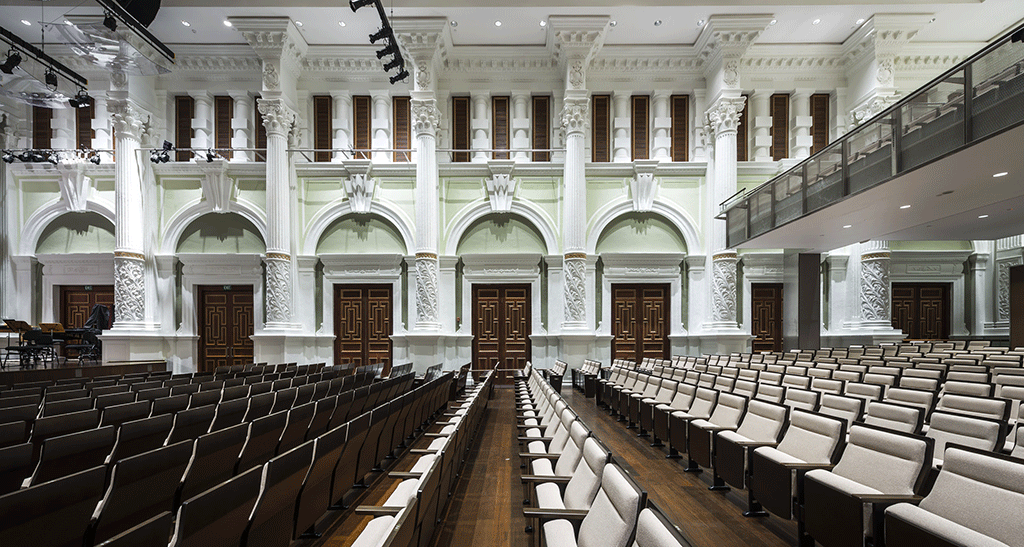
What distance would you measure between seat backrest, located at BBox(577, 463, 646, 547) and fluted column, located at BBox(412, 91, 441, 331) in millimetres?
10011

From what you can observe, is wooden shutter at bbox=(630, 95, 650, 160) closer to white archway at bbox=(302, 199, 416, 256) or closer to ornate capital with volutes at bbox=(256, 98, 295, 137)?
white archway at bbox=(302, 199, 416, 256)

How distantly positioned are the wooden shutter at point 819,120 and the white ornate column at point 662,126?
3.69 metres

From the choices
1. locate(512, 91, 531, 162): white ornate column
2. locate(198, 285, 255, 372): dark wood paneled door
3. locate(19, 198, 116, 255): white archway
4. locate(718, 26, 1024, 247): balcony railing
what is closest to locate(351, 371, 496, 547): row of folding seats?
locate(718, 26, 1024, 247): balcony railing

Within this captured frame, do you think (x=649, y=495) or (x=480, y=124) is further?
(x=480, y=124)

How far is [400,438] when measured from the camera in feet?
15.7

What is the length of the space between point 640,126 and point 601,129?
1.03 meters

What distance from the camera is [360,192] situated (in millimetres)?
12531

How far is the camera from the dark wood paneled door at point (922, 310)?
12922 millimetres

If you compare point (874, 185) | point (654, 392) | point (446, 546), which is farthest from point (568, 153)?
point (446, 546)

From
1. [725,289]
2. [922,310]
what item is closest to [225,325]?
[725,289]

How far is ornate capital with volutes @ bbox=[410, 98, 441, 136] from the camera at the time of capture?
1175 cm

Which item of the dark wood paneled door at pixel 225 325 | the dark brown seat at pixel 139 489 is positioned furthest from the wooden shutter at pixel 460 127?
the dark brown seat at pixel 139 489

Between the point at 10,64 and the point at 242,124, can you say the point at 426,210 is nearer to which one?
the point at 242,124

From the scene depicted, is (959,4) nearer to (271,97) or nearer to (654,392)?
(654,392)
